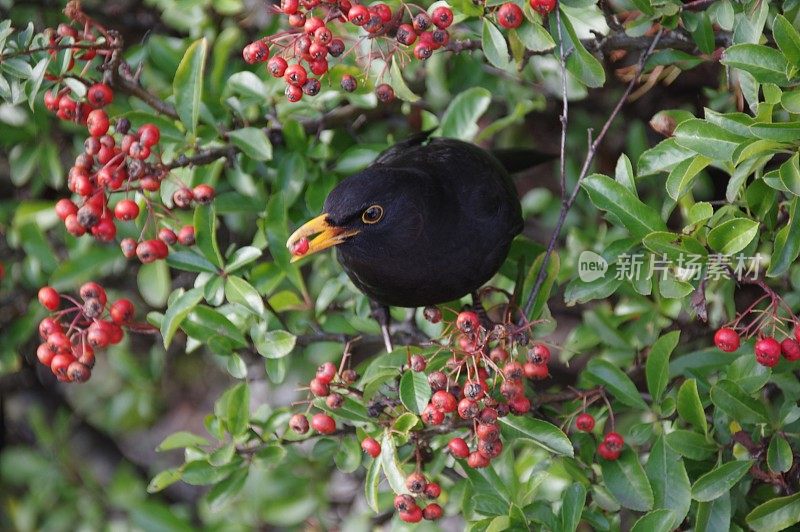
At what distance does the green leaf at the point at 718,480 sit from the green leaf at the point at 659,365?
291mm

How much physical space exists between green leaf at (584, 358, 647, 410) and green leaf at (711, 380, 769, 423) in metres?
0.23

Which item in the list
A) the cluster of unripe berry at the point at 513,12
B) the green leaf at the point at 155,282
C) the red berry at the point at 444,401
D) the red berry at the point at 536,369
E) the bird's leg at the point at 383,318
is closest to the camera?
the red berry at the point at 444,401

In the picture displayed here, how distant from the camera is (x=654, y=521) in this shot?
2.12 metres

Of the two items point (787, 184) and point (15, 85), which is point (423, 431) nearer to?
point (787, 184)

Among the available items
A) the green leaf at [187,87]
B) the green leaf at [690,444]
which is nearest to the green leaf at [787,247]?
the green leaf at [690,444]

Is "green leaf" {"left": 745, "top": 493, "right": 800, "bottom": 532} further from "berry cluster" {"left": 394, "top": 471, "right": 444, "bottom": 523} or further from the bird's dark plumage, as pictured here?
the bird's dark plumage

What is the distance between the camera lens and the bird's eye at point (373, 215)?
2.51 meters

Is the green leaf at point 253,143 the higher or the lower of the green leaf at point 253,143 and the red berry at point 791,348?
the lower

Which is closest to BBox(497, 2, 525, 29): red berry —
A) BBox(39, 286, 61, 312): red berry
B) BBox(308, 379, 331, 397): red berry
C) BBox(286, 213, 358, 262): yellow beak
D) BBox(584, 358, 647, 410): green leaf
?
BBox(286, 213, 358, 262): yellow beak

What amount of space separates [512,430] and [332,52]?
3.41 ft

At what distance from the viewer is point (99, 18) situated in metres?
3.67

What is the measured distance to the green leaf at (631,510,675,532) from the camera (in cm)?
211

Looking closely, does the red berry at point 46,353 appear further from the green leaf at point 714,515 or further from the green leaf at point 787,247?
the green leaf at point 787,247

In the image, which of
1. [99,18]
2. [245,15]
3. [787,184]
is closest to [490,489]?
[787,184]
